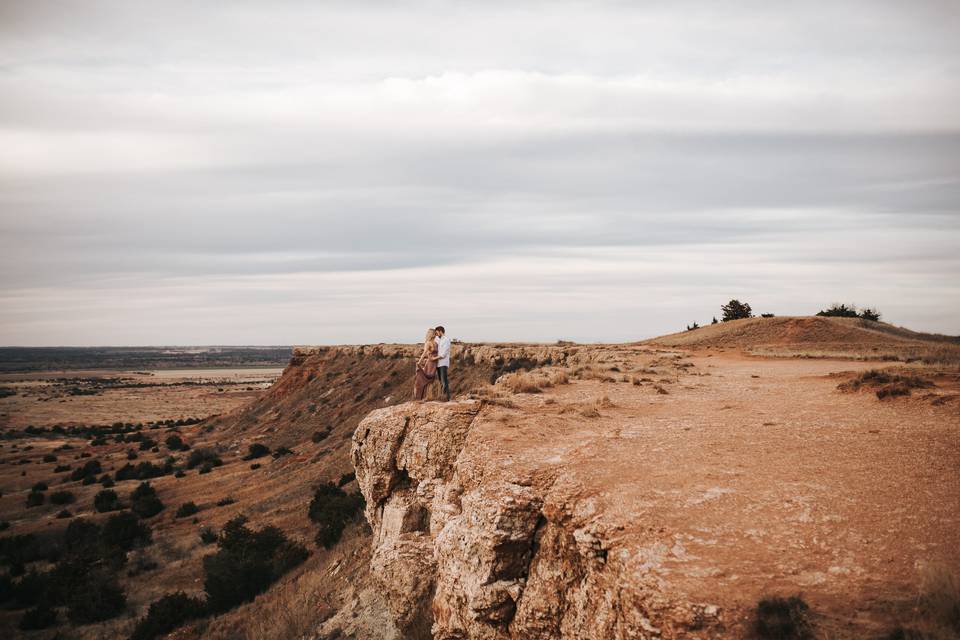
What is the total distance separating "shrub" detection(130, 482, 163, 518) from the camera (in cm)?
2998

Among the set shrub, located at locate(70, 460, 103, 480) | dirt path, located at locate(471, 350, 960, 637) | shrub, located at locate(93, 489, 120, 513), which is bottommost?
shrub, located at locate(70, 460, 103, 480)

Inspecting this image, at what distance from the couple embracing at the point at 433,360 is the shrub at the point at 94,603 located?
44.0ft

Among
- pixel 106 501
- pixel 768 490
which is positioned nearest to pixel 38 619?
pixel 106 501

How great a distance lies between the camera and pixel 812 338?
37250mm

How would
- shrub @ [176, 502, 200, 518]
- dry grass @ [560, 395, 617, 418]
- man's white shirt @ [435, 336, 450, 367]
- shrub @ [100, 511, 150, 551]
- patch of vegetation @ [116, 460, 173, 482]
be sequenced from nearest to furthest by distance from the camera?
dry grass @ [560, 395, 617, 418] → man's white shirt @ [435, 336, 450, 367] → shrub @ [100, 511, 150, 551] → shrub @ [176, 502, 200, 518] → patch of vegetation @ [116, 460, 173, 482]

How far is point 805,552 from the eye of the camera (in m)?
5.48

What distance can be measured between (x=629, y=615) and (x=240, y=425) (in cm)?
5512

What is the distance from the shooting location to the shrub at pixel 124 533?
25.1 m

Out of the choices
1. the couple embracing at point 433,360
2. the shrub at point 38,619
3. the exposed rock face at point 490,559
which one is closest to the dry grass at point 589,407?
the exposed rock face at point 490,559

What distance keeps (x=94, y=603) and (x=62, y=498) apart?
63.2 feet

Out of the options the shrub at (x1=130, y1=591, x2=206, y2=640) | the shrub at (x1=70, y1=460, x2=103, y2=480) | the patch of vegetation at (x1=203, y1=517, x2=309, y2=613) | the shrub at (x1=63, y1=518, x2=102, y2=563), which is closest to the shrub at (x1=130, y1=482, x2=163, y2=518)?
the shrub at (x1=63, y1=518, x2=102, y2=563)

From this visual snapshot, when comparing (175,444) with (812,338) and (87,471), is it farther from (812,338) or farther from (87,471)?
(812,338)

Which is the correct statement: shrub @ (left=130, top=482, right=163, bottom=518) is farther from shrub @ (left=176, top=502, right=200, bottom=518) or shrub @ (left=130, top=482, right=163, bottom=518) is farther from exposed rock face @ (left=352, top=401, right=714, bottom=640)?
exposed rock face @ (left=352, top=401, right=714, bottom=640)

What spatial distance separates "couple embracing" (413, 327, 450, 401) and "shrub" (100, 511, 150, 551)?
1868 centimetres
